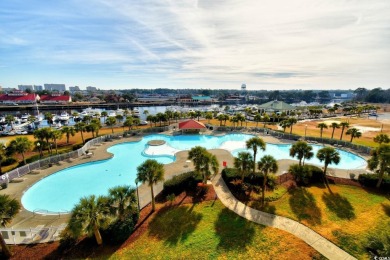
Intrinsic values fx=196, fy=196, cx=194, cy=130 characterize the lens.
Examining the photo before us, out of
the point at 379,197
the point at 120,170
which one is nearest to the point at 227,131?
the point at 120,170

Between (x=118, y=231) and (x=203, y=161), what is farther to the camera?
(x=203, y=161)

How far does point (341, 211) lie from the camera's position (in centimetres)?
1822

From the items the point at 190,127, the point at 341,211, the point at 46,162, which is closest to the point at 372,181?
the point at 341,211

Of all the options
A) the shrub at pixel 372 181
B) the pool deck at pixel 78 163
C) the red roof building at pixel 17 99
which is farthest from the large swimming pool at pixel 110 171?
the red roof building at pixel 17 99

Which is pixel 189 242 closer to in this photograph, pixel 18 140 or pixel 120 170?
pixel 120 170

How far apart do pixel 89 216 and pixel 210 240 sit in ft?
28.9

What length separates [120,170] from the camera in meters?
29.7

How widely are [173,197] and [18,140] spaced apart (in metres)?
24.3

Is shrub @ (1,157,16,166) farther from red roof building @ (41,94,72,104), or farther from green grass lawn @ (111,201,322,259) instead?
red roof building @ (41,94,72,104)

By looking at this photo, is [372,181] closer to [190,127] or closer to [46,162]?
[190,127]

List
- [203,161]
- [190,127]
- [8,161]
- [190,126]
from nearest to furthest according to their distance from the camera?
[203,161] < [8,161] < [190,127] < [190,126]

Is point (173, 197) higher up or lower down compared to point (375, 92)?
lower down

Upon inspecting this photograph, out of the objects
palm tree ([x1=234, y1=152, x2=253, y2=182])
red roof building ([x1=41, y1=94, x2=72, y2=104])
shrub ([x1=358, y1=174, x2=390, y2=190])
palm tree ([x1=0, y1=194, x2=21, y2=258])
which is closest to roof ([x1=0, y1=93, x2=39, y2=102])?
red roof building ([x1=41, y1=94, x2=72, y2=104])

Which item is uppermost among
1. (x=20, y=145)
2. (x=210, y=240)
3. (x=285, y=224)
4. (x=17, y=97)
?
(x=17, y=97)
